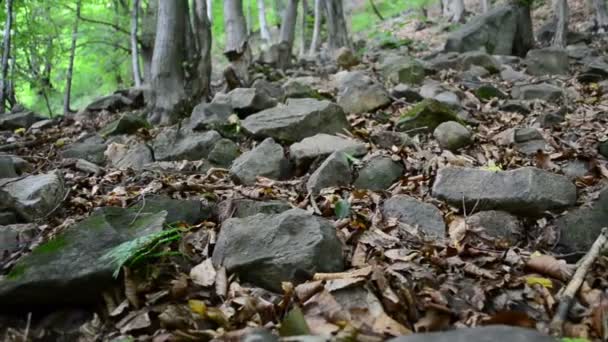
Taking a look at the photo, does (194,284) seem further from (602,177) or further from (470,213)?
(602,177)

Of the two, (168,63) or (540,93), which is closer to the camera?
(540,93)

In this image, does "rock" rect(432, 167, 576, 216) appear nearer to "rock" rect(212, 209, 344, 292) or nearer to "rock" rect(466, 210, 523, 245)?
"rock" rect(466, 210, 523, 245)

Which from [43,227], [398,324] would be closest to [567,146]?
[398,324]

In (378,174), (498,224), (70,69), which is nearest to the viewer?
(498,224)

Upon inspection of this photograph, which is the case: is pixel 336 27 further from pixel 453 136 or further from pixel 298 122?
pixel 453 136

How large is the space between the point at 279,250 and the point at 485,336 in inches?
49.0

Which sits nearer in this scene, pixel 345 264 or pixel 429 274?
pixel 429 274

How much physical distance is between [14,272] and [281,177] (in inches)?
100.0

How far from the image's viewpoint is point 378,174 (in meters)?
4.35

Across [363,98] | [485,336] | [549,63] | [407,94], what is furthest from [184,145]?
[549,63]

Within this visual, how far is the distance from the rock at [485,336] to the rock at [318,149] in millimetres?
2942

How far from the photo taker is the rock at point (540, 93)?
6907 mm

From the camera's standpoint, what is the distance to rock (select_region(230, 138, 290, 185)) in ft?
15.2

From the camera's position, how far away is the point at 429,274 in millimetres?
2729
